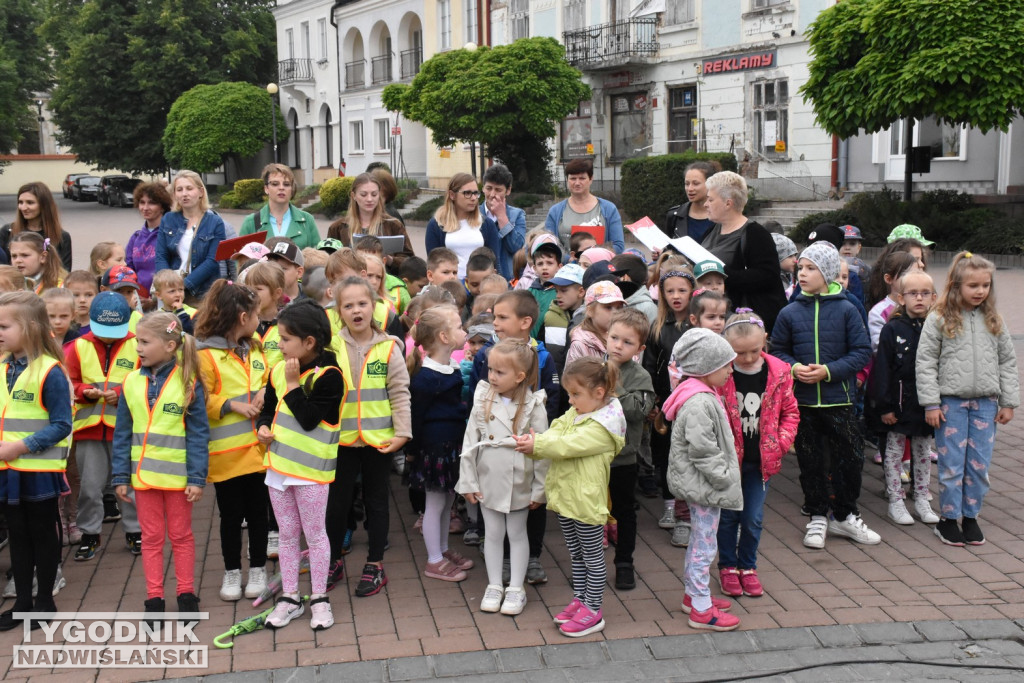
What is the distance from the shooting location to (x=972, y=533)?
5.68 meters

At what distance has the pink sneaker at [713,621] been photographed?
4.64 m

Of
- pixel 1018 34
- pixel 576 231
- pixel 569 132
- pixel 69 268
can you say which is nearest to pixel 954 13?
pixel 1018 34

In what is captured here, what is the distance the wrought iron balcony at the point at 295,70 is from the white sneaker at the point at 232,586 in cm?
4599

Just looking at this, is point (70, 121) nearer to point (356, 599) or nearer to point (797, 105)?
point (797, 105)

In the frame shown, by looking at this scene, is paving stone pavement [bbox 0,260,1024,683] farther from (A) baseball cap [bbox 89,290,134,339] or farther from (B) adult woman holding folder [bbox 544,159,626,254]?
(B) adult woman holding folder [bbox 544,159,626,254]

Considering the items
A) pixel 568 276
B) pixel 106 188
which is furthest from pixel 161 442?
pixel 106 188

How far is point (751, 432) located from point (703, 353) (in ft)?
2.15

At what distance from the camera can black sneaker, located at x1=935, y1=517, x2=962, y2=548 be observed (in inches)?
223

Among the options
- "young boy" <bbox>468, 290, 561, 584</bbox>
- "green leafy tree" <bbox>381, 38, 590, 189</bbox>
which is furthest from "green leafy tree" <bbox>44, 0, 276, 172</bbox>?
"young boy" <bbox>468, 290, 561, 584</bbox>

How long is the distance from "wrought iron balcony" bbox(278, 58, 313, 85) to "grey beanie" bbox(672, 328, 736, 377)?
4652 cm

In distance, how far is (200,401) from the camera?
15.8ft

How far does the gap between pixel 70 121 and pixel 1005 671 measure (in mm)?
50672

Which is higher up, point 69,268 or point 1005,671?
point 69,268

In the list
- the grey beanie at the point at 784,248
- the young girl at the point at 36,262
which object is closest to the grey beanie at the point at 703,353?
the grey beanie at the point at 784,248
